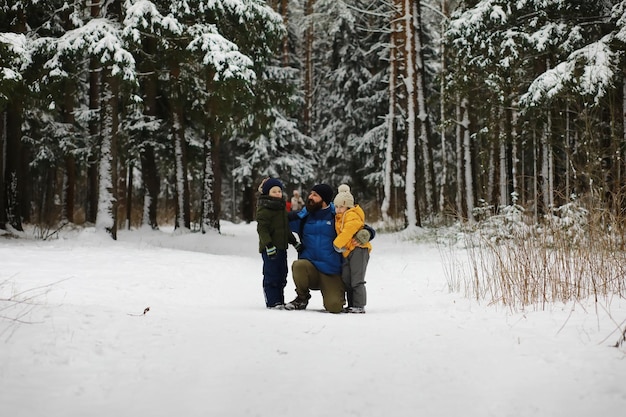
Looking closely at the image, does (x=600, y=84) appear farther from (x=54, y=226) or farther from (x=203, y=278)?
(x=54, y=226)

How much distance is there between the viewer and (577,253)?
214 inches

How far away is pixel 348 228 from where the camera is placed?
5.89m

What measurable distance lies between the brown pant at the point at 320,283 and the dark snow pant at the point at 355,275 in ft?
0.30

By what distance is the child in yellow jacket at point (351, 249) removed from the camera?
5902 mm

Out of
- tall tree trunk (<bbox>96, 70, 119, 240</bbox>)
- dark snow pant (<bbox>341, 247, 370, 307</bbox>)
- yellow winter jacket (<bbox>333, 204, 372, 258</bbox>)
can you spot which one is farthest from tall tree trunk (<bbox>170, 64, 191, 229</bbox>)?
dark snow pant (<bbox>341, 247, 370, 307</bbox>)

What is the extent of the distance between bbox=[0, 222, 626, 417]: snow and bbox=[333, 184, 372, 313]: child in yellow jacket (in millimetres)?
508

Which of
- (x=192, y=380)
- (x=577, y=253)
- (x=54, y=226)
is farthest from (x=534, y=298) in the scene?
(x=54, y=226)

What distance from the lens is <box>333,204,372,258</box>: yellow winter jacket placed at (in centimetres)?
588

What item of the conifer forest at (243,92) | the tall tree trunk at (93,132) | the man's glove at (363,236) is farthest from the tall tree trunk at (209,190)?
the man's glove at (363,236)

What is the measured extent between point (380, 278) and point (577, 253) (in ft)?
14.2

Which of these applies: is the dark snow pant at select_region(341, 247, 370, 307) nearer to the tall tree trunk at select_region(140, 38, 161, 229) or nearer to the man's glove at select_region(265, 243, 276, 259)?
the man's glove at select_region(265, 243, 276, 259)

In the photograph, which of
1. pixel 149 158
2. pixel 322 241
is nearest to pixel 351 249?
pixel 322 241

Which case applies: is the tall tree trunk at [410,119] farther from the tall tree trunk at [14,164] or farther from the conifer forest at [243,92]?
the tall tree trunk at [14,164]

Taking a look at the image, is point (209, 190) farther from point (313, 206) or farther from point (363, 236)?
point (363, 236)
